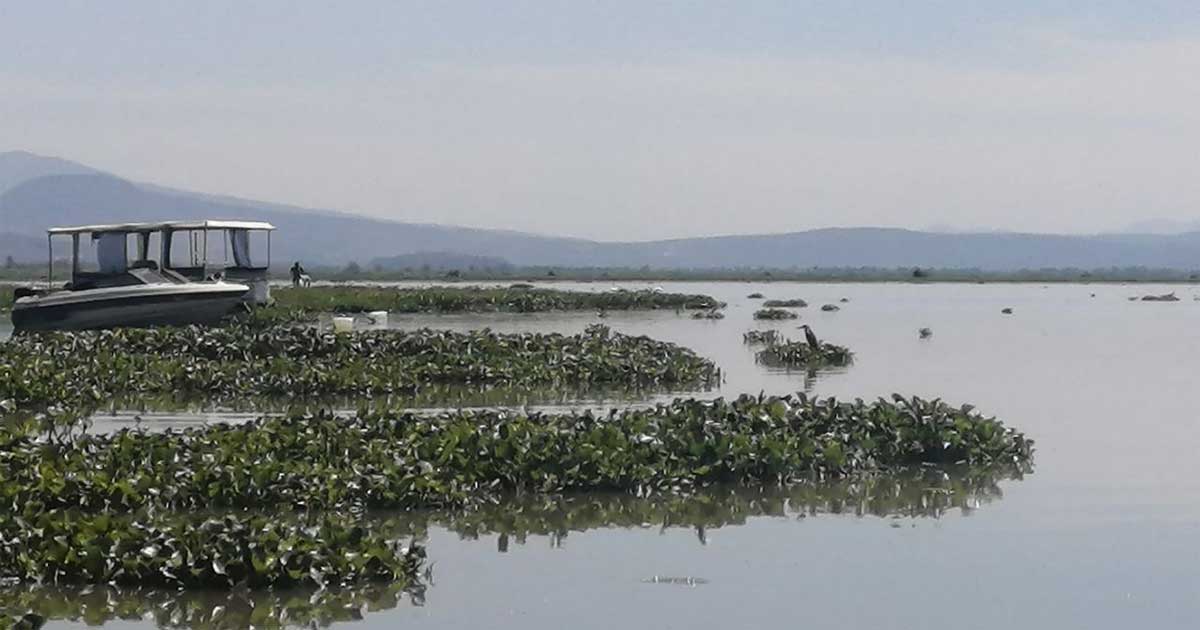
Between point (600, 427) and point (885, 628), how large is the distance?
21.6ft

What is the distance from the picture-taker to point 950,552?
1479 cm

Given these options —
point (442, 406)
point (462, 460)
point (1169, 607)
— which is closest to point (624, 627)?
point (1169, 607)

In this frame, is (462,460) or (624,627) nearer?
(624,627)

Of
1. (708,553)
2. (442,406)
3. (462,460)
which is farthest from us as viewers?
(442,406)

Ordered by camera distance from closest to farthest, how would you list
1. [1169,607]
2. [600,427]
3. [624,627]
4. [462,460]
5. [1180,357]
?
[624,627]
[1169,607]
[462,460]
[600,427]
[1180,357]

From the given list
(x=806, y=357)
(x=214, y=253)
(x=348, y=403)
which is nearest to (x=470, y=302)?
(x=214, y=253)

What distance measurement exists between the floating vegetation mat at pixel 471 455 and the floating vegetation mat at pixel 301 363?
20.4 feet

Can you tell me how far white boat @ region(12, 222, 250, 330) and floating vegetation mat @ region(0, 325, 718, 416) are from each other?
6.14 ft

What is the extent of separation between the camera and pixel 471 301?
2451 inches

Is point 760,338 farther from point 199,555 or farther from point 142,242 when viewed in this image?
point 199,555

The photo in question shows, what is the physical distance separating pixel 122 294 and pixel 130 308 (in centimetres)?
32

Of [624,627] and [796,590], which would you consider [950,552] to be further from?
[624,627]

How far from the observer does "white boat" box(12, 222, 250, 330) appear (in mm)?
34469

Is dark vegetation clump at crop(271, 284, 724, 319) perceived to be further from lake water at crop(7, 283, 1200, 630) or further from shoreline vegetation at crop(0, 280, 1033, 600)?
lake water at crop(7, 283, 1200, 630)
